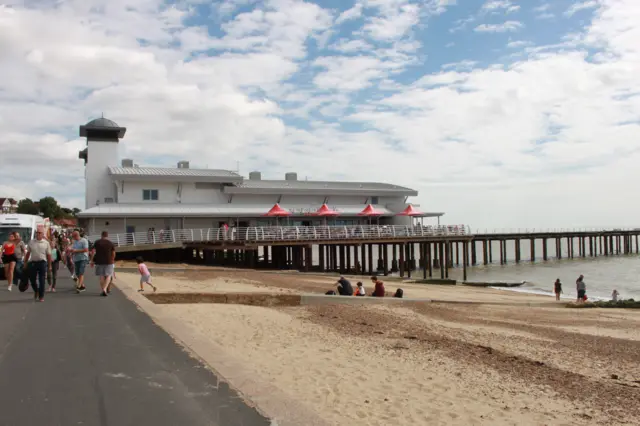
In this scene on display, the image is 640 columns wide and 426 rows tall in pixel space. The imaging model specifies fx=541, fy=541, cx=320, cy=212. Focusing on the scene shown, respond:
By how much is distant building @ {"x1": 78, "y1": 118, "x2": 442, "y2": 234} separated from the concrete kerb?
29.3 m

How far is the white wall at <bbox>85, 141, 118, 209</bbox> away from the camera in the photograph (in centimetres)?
3862

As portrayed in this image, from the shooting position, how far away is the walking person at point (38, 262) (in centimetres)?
1141

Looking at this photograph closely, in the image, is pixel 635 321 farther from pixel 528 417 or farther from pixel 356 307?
pixel 528 417

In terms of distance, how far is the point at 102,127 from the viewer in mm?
40094

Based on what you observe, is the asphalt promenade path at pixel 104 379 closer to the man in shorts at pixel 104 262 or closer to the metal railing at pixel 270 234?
the man in shorts at pixel 104 262

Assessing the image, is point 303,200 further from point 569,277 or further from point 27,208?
point 27,208

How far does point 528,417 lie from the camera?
5.33 meters

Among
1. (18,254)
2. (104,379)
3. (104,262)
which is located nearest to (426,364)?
(104,379)

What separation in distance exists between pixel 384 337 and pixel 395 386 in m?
3.30

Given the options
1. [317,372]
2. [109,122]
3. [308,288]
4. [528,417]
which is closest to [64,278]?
[308,288]

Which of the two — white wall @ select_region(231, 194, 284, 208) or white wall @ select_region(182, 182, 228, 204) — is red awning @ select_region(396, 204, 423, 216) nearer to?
white wall @ select_region(231, 194, 284, 208)

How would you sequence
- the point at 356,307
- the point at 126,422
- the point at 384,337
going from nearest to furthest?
the point at 126,422 → the point at 384,337 → the point at 356,307

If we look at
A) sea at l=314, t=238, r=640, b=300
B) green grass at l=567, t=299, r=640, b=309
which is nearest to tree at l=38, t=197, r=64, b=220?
sea at l=314, t=238, r=640, b=300

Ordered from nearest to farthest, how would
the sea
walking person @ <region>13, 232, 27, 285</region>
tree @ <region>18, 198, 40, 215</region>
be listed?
walking person @ <region>13, 232, 27, 285</region> < the sea < tree @ <region>18, 198, 40, 215</region>
